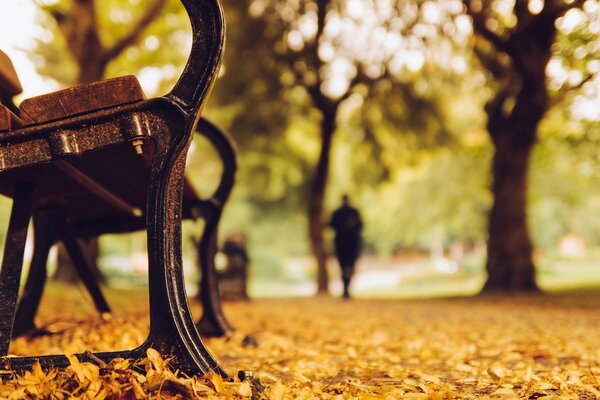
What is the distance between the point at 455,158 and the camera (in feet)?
56.9

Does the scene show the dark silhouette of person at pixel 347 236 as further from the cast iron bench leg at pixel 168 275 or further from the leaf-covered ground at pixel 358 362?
the cast iron bench leg at pixel 168 275

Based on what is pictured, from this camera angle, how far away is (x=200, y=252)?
379 cm

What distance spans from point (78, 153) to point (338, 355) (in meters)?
1.98

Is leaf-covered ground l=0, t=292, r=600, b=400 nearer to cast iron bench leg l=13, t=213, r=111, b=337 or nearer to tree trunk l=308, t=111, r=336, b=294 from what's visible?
cast iron bench leg l=13, t=213, r=111, b=337

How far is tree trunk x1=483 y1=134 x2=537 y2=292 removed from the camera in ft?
35.1

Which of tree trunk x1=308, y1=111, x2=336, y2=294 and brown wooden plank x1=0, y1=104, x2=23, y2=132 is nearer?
brown wooden plank x1=0, y1=104, x2=23, y2=132

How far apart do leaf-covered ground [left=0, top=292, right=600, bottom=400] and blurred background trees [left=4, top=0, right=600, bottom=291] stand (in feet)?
19.4

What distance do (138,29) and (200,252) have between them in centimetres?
854

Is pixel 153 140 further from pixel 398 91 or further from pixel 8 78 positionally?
pixel 398 91

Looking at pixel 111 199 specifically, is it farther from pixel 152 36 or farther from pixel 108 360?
pixel 152 36

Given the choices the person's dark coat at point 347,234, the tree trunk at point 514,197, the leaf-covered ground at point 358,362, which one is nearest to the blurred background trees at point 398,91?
the tree trunk at point 514,197

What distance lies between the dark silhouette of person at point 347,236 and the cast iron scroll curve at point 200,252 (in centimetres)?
710

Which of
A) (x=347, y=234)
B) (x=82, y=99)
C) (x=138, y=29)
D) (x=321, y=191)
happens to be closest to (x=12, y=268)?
(x=82, y=99)

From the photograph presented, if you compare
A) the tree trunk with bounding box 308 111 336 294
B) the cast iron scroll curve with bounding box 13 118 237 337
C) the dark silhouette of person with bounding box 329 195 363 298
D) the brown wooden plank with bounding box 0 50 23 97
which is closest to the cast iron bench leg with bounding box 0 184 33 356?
the brown wooden plank with bounding box 0 50 23 97
